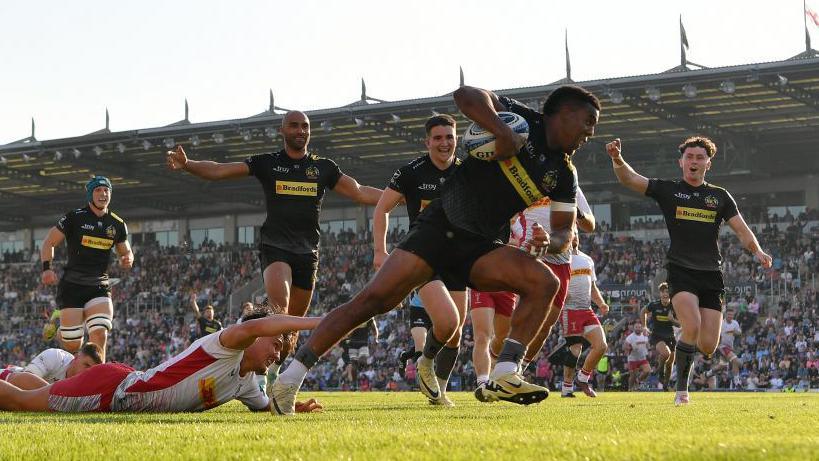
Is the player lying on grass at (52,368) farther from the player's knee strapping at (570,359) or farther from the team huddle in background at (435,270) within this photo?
the player's knee strapping at (570,359)

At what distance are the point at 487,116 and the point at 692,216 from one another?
563cm

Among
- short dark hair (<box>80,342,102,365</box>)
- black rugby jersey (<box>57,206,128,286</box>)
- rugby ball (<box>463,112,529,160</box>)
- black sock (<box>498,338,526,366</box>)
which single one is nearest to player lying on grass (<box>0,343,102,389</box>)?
short dark hair (<box>80,342,102,365</box>)

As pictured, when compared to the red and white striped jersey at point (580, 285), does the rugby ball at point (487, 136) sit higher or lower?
higher

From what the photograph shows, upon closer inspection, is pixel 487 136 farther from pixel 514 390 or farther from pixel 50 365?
pixel 50 365

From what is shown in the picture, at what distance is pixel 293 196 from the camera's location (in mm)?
10633

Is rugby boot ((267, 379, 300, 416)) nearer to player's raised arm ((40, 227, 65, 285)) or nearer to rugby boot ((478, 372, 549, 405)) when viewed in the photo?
rugby boot ((478, 372, 549, 405))

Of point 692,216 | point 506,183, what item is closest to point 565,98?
point 506,183

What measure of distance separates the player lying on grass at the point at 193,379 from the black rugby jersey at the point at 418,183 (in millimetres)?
2599

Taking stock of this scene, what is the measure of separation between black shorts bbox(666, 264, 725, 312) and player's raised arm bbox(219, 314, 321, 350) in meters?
4.87

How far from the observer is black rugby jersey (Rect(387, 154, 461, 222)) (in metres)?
10.5

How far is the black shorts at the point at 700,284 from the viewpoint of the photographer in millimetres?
11078

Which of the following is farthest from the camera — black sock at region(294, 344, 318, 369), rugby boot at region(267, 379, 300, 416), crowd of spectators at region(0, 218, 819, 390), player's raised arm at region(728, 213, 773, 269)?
crowd of spectators at region(0, 218, 819, 390)

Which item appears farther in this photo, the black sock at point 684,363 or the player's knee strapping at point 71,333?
the player's knee strapping at point 71,333

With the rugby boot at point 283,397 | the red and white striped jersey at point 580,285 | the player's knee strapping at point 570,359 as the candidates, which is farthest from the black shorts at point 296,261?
the player's knee strapping at point 570,359
